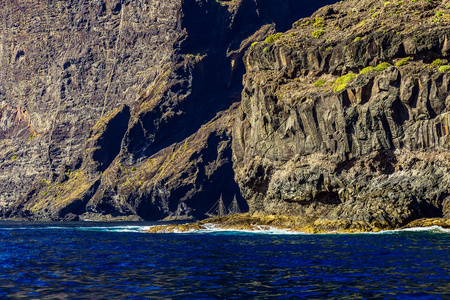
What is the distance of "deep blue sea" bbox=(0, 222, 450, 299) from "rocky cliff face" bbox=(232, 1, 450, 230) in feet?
85.1

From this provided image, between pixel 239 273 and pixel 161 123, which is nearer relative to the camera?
pixel 239 273

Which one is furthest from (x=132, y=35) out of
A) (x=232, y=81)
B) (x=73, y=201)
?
(x=73, y=201)

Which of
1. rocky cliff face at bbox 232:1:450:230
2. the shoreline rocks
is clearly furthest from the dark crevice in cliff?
the shoreline rocks

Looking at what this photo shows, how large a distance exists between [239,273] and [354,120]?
50503mm

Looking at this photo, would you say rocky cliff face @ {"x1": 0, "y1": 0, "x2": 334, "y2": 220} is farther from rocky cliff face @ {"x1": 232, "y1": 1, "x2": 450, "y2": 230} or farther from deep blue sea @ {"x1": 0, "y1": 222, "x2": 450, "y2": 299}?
deep blue sea @ {"x1": 0, "y1": 222, "x2": 450, "y2": 299}

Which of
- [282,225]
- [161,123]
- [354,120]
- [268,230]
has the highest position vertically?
[161,123]

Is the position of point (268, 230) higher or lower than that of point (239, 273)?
lower

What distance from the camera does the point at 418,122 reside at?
70438mm

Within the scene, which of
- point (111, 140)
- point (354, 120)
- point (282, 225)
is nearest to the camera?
point (354, 120)

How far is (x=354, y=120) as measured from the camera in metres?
75.9

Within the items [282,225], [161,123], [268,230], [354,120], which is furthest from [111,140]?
[354,120]

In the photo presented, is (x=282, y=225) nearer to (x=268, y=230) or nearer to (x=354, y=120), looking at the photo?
(x=268, y=230)

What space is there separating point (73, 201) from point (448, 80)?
127 m

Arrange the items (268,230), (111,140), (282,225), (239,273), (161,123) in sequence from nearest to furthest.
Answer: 1. (239,273)
2. (268,230)
3. (282,225)
4. (161,123)
5. (111,140)
